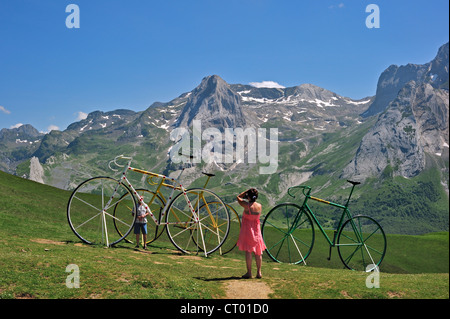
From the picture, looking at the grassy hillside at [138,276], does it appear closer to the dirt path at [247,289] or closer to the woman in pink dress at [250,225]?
the dirt path at [247,289]

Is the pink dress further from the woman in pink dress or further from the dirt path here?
the dirt path

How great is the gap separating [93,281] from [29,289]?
2171 mm

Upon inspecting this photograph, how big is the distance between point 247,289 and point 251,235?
7.50ft

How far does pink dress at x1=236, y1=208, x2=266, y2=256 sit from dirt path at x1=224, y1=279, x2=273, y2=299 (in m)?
1.29

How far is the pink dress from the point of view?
14.6 m

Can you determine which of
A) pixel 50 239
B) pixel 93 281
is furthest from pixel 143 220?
pixel 93 281

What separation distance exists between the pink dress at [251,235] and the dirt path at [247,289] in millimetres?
1293

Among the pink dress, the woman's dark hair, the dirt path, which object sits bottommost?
the dirt path

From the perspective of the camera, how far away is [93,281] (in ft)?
42.9

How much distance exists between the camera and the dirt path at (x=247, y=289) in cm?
1252

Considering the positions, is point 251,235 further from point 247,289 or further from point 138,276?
point 138,276

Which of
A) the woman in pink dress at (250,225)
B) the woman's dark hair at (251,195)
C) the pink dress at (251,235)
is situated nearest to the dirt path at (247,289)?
the woman in pink dress at (250,225)

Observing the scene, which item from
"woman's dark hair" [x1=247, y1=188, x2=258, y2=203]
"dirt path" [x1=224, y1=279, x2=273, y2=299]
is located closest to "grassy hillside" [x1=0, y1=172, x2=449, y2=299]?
"dirt path" [x1=224, y1=279, x2=273, y2=299]
